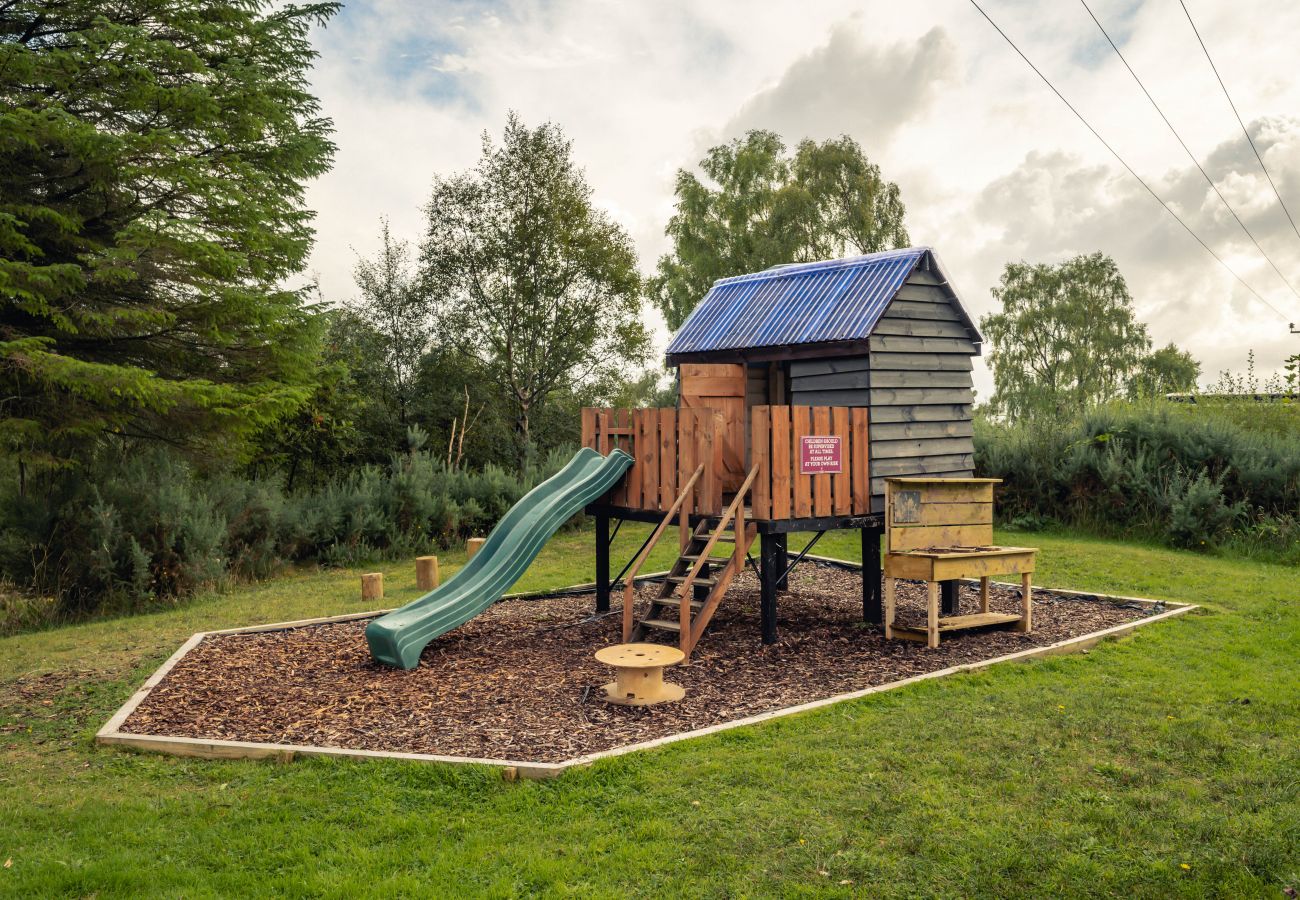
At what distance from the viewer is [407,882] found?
3982 mm

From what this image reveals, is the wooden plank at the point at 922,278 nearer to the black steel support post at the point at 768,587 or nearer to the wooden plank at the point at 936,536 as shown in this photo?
the wooden plank at the point at 936,536

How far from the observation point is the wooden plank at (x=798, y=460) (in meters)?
8.40

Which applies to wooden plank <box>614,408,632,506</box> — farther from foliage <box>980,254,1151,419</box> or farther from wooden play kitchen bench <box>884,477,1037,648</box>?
foliage <box>980,254,1151,419</box>

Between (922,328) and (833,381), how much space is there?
1.09 meters

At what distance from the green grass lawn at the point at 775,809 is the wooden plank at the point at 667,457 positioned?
3245mm

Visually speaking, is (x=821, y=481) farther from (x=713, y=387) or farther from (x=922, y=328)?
(x=922, y=328)

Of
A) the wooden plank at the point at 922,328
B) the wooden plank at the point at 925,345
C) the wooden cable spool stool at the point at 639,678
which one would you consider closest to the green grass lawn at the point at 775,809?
the wooden cable spool stool at the point at 639,678

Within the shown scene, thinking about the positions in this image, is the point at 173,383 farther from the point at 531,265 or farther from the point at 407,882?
the point at 531,265

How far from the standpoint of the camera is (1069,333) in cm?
3988

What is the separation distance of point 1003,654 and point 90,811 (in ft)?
22.2

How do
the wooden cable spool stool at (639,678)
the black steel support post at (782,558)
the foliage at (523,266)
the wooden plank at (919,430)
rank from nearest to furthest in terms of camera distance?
the wooden cable spool stool at (639,678), the wooden plank at (919,430), the black steel support post at (782,558), the foliage at (523,266)

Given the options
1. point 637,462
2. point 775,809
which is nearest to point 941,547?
point 637,462

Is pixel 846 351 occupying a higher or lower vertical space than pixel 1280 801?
higher

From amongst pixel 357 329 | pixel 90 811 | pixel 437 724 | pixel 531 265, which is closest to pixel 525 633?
pixel 437 724
